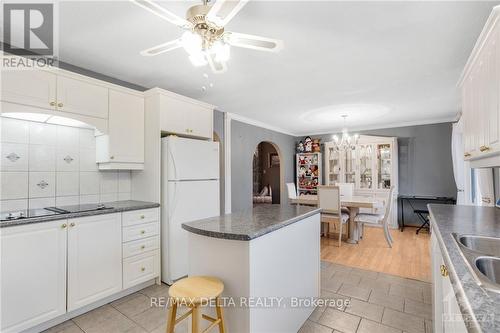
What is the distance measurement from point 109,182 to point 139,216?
0.65 m

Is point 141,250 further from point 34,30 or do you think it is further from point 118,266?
point 34,30

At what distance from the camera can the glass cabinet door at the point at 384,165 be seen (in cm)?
547

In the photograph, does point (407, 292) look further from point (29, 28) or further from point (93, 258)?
point (29, 28)

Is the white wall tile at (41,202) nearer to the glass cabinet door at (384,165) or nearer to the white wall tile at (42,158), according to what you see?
the white wall tile at (42,158)

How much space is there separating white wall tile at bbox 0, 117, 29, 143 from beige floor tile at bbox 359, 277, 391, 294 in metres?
3.72

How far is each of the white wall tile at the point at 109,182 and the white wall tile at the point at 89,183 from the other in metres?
0.06

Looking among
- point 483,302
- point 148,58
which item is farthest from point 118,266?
point 483,302

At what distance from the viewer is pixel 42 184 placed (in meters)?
2.29

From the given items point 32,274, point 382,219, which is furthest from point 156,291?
point 382,219

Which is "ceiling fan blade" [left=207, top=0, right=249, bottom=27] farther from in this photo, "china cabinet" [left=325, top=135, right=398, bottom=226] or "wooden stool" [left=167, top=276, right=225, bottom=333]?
"china cabinet" [left=325, top=135, right=398, bottom=226]

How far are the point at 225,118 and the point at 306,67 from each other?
210 centimetres

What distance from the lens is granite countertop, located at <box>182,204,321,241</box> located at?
1385mm

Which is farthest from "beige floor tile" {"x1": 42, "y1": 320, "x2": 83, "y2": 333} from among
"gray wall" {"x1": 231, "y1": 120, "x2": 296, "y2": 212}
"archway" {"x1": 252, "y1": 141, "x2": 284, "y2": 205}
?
"archway" {"x1": 252, "y1": 141, "x2": 284, "y2": 205}

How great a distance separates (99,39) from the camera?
79.4 inches
